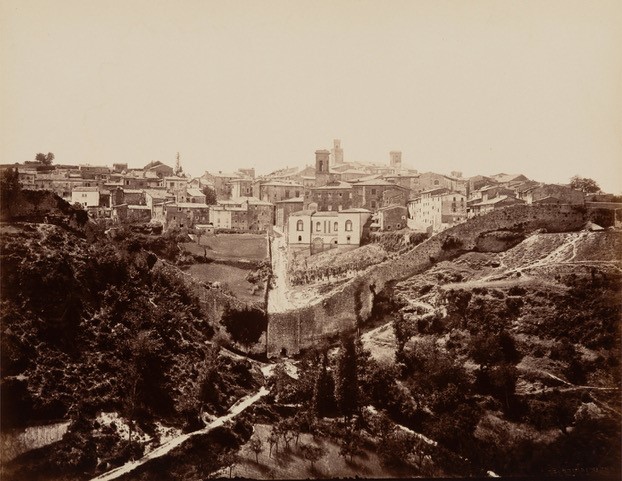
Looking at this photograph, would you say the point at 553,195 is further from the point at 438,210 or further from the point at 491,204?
the point at 438,210

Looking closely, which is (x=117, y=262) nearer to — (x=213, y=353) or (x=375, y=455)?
(x=213, y=353)

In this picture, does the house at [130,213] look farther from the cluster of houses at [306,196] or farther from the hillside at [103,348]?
the hillside at [103,348]

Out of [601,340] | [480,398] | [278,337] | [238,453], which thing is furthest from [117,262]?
[601,340]

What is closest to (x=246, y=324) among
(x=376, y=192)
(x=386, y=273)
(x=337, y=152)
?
(x=386, y=273)

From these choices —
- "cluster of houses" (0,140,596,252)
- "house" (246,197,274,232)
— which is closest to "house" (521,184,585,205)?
"cluster of houses" (0,140,596,252)

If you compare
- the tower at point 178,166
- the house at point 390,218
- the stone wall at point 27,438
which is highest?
the tower at point 178,166

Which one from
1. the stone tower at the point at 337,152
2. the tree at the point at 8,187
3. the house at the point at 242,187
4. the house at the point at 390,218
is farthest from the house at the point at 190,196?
the house at the point at 390,218
